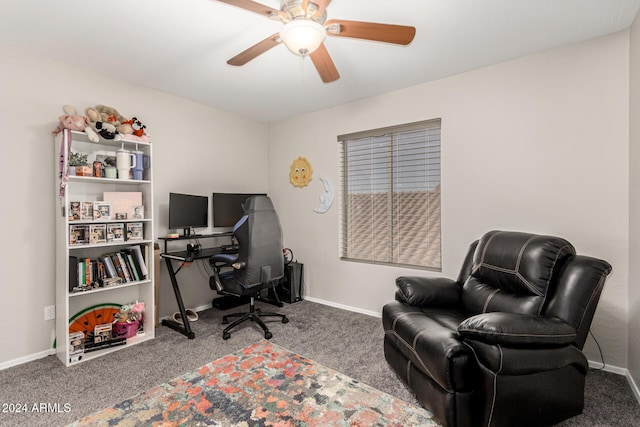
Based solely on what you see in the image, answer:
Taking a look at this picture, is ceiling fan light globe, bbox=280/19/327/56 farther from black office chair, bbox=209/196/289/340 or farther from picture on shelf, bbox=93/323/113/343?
picture on shelf, bbox=93/323/113/343

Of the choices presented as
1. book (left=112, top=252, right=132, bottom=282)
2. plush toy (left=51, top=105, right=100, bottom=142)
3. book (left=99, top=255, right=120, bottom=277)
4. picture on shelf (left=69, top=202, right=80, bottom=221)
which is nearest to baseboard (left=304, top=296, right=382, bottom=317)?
book (left=112, top=252, right=132, bottom=282)

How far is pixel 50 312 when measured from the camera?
2.56 metres

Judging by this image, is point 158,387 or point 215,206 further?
point 215,206

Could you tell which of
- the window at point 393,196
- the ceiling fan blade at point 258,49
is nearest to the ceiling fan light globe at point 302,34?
the ceiling fan blade at point 258,49

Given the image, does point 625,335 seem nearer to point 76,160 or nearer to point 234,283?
point 234,283

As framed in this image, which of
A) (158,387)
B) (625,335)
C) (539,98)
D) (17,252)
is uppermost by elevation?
(539,98)

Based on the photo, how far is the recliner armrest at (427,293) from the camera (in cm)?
224

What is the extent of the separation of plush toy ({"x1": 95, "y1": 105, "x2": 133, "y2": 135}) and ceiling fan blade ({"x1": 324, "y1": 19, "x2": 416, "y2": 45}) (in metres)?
2.00

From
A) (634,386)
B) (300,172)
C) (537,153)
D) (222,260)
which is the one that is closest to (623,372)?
(634,386)

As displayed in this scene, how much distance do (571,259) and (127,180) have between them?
3.29m

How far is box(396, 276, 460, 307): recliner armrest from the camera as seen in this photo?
2.24m

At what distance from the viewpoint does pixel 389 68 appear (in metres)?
2.76

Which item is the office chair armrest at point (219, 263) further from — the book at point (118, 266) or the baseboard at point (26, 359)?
the baseboard at point (26, 359)

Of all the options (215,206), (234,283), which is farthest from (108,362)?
(215,206)
